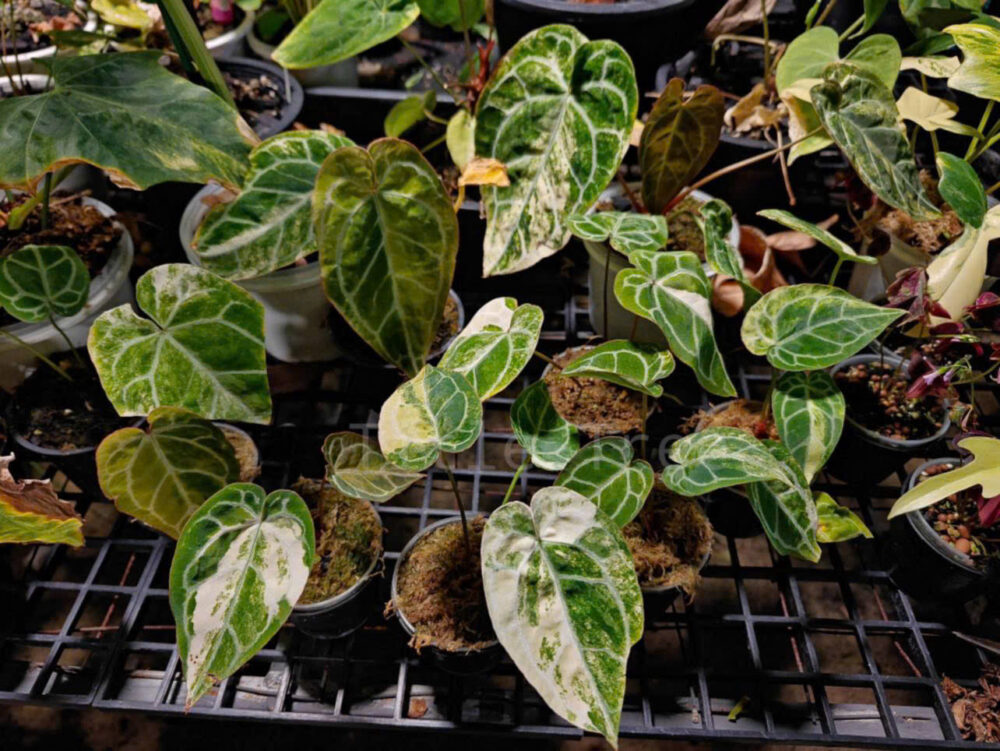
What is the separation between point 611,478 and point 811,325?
345 millimetres

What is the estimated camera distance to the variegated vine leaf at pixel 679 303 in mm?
937

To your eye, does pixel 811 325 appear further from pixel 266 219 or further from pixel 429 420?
pixel 266 219

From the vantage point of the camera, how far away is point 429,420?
0.84m

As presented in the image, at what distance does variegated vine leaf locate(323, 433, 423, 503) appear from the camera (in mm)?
853

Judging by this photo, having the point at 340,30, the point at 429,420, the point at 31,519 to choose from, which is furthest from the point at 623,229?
the point at 31,519

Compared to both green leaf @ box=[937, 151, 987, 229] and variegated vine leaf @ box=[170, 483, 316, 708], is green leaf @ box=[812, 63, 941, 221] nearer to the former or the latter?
green leaf @ box=[937, 151, 987, 229]

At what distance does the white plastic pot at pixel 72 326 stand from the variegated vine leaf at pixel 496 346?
0.63 m

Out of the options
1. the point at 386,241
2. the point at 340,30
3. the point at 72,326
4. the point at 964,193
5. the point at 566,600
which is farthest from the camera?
the point at 72,326

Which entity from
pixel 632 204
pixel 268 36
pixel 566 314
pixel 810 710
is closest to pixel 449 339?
pixel 566 314

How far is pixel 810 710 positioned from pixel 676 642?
362 millimetres

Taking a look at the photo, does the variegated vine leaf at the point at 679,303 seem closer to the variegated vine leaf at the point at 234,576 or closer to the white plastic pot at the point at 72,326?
the variegated vine leaf at the point at 234,576

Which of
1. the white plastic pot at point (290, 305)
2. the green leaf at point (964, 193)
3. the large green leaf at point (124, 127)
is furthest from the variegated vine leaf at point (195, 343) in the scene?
the green leaf at point (964, 193)

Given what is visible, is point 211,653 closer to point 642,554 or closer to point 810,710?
point 642,554

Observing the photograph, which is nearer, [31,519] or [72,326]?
[31,519]
